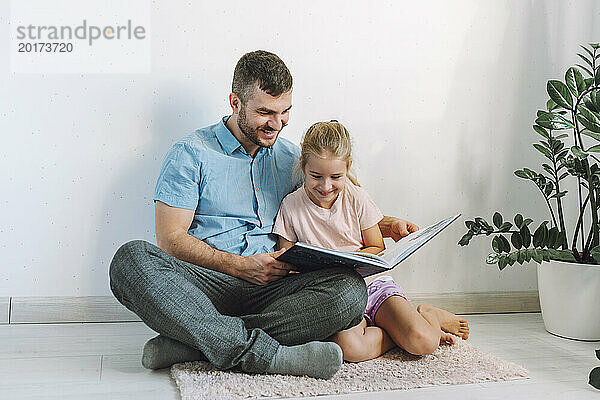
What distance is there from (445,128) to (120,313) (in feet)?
4.21

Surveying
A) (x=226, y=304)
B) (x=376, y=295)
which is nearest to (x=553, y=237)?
(x=376, y=295)

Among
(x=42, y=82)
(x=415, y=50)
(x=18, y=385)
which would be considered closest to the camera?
(x=18, y=385)

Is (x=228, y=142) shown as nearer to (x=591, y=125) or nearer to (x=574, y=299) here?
(x=591, y=125)

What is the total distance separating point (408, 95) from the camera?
2.52 meters

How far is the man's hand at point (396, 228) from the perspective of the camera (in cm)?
216

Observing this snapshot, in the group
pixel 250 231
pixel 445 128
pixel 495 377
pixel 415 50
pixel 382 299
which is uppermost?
pixel 415 50

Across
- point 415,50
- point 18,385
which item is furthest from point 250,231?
point 415,50

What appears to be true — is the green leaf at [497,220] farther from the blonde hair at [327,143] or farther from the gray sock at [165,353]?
the gray sock at [165,353]

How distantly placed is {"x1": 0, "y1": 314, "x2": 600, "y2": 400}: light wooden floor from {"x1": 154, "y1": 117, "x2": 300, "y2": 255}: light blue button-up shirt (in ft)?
1.41

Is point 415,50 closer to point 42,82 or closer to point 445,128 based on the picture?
point 445,128

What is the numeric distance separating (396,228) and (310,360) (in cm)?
57

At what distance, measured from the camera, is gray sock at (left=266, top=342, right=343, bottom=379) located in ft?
5.81

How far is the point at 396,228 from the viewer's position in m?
2.18

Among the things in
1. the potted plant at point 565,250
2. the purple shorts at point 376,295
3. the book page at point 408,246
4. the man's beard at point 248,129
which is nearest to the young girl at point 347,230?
the purple shorts at point 376,295
